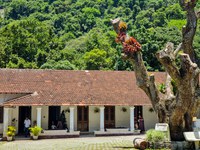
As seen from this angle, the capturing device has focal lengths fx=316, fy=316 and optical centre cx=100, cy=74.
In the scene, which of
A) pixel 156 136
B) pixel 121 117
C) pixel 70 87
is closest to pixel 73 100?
pixel 70 87

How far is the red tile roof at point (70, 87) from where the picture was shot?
2148cm

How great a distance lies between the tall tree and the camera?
13492 mm

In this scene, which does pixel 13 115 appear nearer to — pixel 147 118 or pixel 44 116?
pixel 44 116

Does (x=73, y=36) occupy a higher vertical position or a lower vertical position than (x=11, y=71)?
higher

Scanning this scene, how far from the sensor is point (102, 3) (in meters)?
104

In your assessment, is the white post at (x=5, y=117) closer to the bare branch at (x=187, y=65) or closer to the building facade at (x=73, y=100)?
the building facade at (x=73, y=100)

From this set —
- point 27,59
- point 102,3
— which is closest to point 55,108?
point 27,59

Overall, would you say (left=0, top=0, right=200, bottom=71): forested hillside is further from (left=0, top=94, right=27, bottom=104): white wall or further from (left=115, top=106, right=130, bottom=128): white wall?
(left=0, top=94, right=27, bottom=104): white wall

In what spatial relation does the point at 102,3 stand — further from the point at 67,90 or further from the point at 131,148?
the point at 131,148

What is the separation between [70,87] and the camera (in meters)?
23.1

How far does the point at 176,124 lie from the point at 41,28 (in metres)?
37.3

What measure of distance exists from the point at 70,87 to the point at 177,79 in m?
11.0

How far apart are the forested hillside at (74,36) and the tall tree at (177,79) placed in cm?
1986

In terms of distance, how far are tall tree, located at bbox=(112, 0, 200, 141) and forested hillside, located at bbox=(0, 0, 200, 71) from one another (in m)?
19.9
